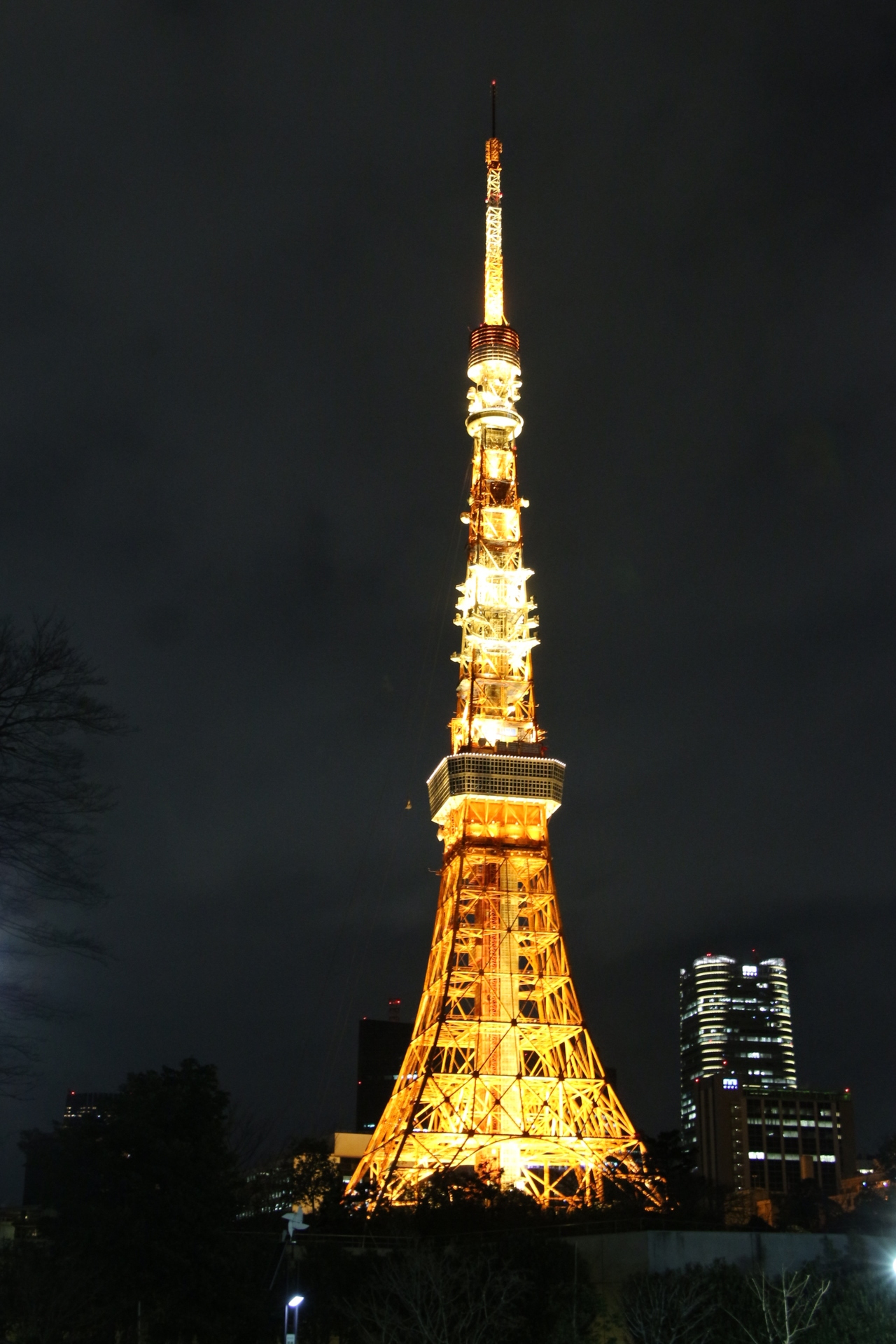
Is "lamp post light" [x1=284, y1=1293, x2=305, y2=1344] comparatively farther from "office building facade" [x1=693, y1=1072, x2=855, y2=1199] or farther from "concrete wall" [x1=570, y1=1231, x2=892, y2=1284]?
"office building facade" [x1=693, y1=1072, x2=855, y2=1199]

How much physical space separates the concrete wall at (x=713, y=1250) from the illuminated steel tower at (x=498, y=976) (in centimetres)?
2285

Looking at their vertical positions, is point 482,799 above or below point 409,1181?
above

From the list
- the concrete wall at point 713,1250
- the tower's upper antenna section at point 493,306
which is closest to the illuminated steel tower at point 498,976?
the tower's upper antenna section at point 493,306

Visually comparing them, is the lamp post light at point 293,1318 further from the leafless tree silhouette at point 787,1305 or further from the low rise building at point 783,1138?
the low rise building at point 783,1138

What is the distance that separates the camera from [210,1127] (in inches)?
1484

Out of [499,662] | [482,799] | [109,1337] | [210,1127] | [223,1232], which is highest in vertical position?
[499,662]

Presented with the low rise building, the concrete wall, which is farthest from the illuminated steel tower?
the low rise building

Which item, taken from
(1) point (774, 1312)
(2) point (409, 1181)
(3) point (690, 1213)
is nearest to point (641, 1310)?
(1) point (774, 1312)

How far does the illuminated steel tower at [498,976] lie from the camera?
62.7 meters

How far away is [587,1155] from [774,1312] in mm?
32404

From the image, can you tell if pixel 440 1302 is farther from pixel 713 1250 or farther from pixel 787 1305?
pixel 787 1305

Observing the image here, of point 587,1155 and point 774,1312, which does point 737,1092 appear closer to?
point 587,1155

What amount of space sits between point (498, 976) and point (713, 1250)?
3518 centimetres

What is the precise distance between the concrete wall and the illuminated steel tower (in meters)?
22.9
